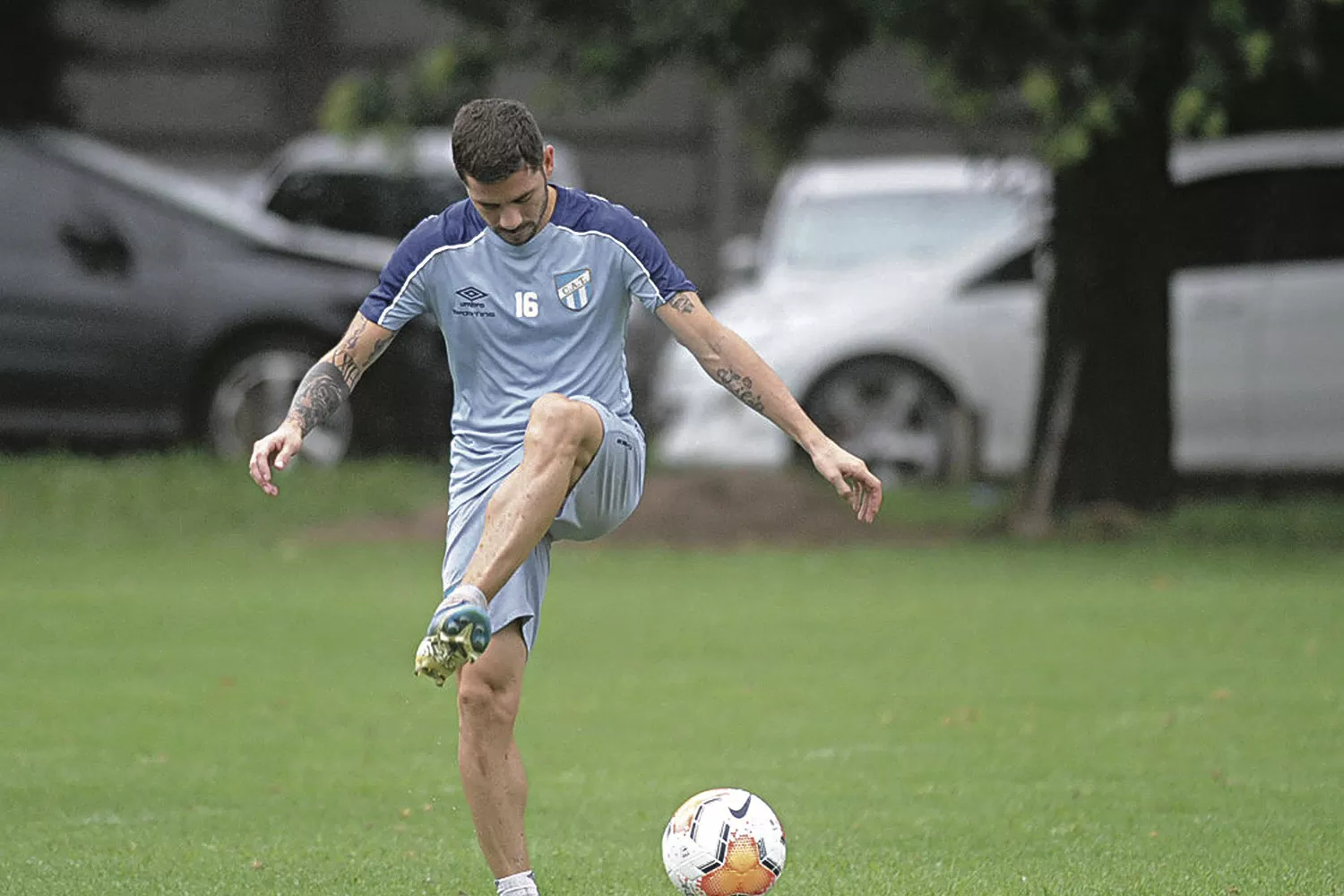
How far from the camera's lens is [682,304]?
19.8 feet

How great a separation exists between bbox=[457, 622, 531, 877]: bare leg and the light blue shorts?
2.7 inches

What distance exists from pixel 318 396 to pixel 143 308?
11.7 m

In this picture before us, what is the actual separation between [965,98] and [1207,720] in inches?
252

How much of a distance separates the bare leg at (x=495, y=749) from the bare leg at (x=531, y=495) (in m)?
0.27

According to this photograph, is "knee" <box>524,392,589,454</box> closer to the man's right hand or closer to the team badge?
the team badge

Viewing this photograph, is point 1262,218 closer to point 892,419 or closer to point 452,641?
point 892,419

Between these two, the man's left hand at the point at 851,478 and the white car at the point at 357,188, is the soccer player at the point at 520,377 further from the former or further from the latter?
the white car at the point at 357,188

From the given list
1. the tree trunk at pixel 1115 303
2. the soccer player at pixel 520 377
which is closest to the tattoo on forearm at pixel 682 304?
the soccer player at pixel 520 377

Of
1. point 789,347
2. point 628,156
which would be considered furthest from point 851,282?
point 628,156

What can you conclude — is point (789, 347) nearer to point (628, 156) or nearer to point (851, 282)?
point (851, 282)

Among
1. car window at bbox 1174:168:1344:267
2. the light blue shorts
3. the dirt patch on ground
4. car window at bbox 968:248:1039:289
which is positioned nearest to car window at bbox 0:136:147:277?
the dirt patch on ground

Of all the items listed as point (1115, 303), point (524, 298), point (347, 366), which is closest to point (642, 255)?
point (524, 298)

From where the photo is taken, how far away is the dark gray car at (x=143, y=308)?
1712 cm

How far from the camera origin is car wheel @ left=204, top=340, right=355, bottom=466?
17.4 metres
